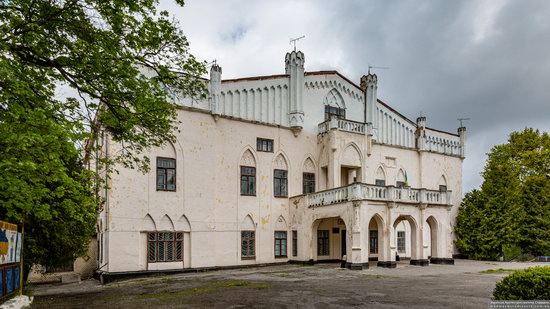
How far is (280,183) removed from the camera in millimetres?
25969

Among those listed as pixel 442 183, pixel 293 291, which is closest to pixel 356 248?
pixel 293 291

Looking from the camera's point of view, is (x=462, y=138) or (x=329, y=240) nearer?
(x=329, y=240)

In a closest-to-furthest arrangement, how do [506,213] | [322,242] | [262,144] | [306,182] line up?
1. [262,144]
2. [322,242]
3. [306,182]
4. [506,213]

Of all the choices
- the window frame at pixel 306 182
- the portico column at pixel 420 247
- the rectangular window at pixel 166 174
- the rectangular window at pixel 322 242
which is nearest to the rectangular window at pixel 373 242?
the rectangular window at pixel 322 242

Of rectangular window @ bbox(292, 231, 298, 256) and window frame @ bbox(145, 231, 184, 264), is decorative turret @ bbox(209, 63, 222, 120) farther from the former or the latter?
rectangular window @ bbox(292, 231, 298, 256)

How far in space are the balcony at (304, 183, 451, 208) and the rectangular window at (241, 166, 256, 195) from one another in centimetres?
305

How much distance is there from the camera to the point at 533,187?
3312cm

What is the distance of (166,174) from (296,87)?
30.7 feet

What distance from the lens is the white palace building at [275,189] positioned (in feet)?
70.3

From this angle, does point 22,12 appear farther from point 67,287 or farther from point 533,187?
point 533,187

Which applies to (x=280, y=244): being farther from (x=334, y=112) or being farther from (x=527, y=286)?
(x=527, y=286)

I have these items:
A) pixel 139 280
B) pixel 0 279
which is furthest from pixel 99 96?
pixel 139 280

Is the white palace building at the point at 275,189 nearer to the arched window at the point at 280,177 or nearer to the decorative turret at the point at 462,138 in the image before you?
the arched window at the point at 280,177

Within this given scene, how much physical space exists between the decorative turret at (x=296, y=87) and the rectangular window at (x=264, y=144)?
1.69 metres
